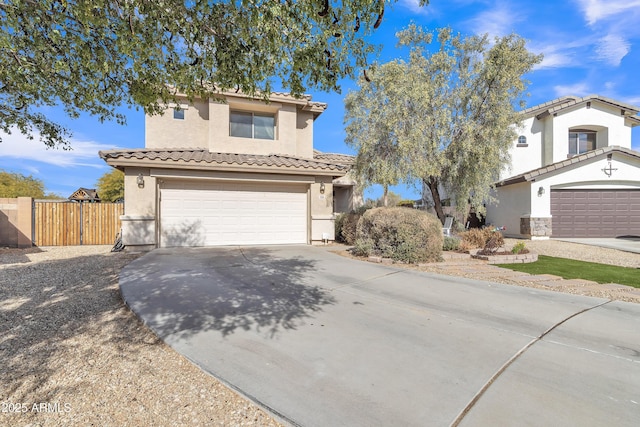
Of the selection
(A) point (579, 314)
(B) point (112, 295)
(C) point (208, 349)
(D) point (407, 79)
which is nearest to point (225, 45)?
(C) point (208, 349)

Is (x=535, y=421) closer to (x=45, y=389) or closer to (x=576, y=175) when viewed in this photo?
(x=45, y=389)

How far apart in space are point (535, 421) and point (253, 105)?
42.8 ft

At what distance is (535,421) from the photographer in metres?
2.27

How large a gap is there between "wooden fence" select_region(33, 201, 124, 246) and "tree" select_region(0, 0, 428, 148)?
8.52m

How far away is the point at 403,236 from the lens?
27.4 ft

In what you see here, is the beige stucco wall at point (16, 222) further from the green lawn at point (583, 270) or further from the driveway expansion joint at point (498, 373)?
the green lawn at point (583, 270)

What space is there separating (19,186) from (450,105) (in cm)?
3707

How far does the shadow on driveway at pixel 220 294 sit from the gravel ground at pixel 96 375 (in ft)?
1.24

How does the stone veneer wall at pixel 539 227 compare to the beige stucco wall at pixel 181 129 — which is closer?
the beige stucco wall at pixel 181 129

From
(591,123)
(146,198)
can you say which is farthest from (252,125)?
(591,123)

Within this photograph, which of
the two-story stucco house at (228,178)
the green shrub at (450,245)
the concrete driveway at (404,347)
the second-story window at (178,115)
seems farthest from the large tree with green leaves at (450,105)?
the second-story window at (178,115)

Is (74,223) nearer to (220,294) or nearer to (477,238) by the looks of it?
(220,294)

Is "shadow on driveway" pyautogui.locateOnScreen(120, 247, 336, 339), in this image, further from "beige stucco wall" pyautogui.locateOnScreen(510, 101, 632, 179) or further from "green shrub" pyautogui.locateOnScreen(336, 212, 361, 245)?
"beige stucco wall" pyautogui.locateOnScreen(510, 101, 632, 179)

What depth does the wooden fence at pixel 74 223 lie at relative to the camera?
1239 centimetres
